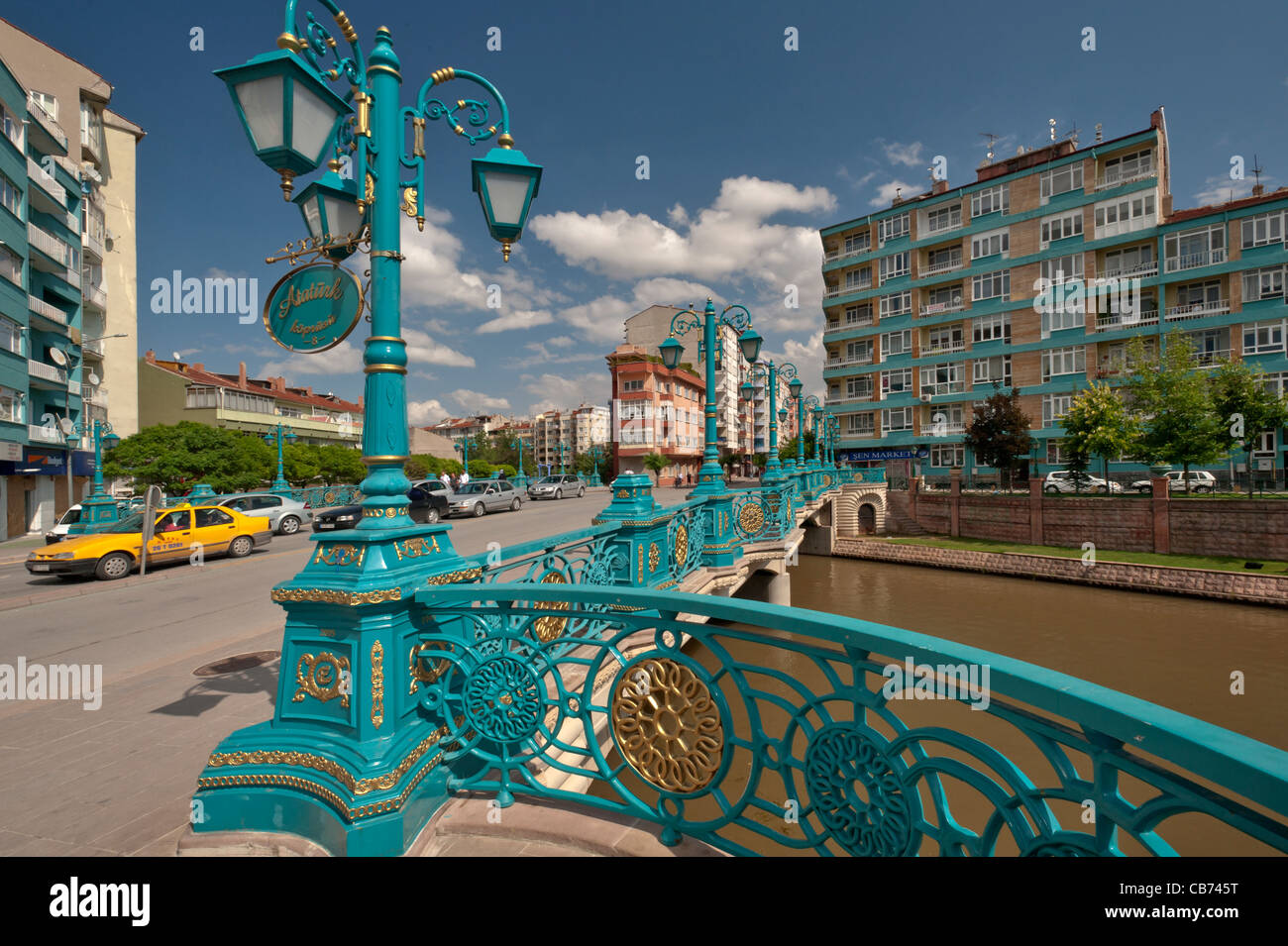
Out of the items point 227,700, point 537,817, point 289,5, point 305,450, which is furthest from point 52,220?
point 537,817

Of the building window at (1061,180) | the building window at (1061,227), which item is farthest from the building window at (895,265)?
the building window at (1061,180)

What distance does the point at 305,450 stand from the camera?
4209 centimetres

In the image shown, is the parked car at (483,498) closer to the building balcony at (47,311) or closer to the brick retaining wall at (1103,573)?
the brick retaining wall at (1103,573)

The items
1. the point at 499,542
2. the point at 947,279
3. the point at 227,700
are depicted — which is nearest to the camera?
the point at 227,700

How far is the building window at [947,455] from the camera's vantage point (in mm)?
38781

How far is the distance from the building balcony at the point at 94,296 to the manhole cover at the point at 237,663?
113 ft

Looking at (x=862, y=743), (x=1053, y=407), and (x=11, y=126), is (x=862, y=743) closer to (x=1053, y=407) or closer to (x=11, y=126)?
(x=11, y=126)

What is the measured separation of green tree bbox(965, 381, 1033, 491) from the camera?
1287 inches

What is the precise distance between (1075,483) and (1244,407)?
7081mm

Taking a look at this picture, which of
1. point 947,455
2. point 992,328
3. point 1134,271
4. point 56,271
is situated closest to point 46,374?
point 56,271

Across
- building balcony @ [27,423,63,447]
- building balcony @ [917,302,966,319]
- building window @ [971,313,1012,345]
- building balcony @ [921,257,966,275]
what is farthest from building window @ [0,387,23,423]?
building window @ [971,313,1012,345]

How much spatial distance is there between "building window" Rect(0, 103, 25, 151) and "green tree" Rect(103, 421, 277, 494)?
12246 millimetres

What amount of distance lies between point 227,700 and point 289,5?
5851 mm
